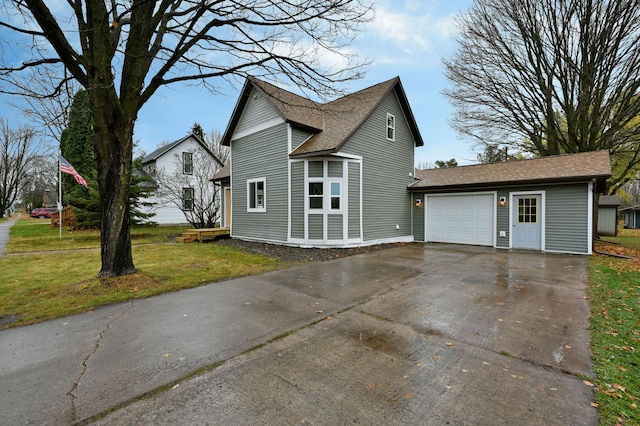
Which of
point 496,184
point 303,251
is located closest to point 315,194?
point 303,251

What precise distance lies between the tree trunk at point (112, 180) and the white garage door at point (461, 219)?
40.3ft

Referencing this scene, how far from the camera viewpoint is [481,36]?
50.2ft

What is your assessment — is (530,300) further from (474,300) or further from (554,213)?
(554,213)

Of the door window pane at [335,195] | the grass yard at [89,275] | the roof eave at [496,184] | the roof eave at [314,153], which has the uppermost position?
the roof eave at [314,153]

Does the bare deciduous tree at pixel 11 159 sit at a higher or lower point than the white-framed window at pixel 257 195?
higher

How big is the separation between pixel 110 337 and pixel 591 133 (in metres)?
21.2

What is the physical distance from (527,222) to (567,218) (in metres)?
1.24

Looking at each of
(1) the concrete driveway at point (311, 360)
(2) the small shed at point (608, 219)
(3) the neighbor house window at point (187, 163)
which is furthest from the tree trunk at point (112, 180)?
(2) the small shed at point (608, 219)

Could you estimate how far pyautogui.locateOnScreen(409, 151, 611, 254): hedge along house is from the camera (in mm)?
10203

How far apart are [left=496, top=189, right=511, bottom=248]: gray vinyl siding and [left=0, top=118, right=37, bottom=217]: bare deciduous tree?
4887cm

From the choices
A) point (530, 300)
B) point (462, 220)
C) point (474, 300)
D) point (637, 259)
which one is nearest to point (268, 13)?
point (474, 300)

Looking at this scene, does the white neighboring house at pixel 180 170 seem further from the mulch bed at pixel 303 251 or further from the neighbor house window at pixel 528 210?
the neighbor house window at pixel 528 210

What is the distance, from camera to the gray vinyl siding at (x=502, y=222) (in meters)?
11.6

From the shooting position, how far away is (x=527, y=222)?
37.3 ft
